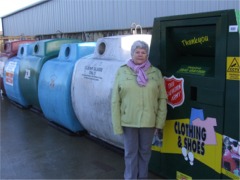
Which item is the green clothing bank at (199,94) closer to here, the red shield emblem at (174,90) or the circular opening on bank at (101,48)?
the red shield emblem at (174,90)

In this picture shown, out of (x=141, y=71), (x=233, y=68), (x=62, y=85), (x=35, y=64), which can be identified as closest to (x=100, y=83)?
(x=62, y=85)

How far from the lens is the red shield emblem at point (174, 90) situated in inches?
119

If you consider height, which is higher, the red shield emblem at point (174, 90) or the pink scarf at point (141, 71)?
the pink scarf at point (141, 71)

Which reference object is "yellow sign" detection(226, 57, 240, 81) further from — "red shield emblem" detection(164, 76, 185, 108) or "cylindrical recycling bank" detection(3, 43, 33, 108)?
"cylindrical recycling bank" detection(3, 43, 33, 108)

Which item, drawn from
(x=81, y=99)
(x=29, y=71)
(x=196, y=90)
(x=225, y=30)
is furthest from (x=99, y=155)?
(x=29, y=71)

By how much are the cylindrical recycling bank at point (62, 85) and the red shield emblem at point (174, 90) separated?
1.98 m

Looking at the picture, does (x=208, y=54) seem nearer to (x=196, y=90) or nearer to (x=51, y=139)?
(x=196, y=90)

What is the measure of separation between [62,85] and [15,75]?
251 cm

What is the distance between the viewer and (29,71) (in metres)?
6.19

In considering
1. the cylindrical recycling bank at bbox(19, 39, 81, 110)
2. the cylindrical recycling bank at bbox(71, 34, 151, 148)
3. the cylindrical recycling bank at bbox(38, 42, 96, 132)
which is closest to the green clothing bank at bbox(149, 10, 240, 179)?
the cylindrical recycling bank at bbox(71, 34, 151, 148)

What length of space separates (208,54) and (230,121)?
65cm

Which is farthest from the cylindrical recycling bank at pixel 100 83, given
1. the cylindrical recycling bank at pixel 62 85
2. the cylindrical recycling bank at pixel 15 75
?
the cylindrical recycling bank at pixel 15 75

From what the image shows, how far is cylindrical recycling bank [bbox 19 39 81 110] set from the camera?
5.92 meters

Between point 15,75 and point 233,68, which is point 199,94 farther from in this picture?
point 15,75
